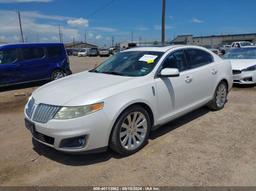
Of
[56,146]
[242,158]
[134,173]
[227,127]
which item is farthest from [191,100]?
[56,146]

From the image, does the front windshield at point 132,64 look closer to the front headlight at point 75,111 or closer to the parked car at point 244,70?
the front headlight at point 75,111

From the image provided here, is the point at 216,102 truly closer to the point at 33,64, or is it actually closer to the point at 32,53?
the point at 33,64

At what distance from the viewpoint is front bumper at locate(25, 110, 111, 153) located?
315 cm

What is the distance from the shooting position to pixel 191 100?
15.3 ft

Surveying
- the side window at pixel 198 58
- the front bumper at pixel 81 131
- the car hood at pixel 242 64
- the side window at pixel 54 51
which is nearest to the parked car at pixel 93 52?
the side window at pixel 54 51

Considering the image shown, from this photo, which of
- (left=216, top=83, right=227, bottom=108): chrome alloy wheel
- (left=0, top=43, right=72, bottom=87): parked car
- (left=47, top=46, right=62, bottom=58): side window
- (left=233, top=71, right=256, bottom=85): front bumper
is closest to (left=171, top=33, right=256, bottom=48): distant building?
(left=47, top=46, right=62, bottom=58): side window

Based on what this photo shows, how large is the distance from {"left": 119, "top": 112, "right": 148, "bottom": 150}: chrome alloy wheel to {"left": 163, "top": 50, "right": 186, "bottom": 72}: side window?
43.1 inches

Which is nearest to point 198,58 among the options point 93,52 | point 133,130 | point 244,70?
point 133,130

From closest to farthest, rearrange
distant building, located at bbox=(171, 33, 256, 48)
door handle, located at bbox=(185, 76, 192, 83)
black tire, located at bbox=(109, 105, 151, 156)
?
black tire, located at bbox=(109, 105, 151, 156)
door handle, located at bbox=(185, 76, 192, 83)
distant building, located at bbox=(171, 33, 256, 48)

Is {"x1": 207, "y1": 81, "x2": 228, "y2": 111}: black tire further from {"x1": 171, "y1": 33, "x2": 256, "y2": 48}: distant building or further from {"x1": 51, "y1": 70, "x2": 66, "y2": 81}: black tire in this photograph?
{"x1": 171, "y1": 33, "x2": 256, "y2": 48}: distant building

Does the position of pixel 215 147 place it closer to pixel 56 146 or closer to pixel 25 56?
pixel 56 146

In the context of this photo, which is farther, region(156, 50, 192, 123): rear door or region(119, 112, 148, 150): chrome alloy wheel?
region(156, 50, 192, 123): rear door

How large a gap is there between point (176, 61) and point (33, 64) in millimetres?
7078

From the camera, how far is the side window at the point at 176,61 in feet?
14.1
